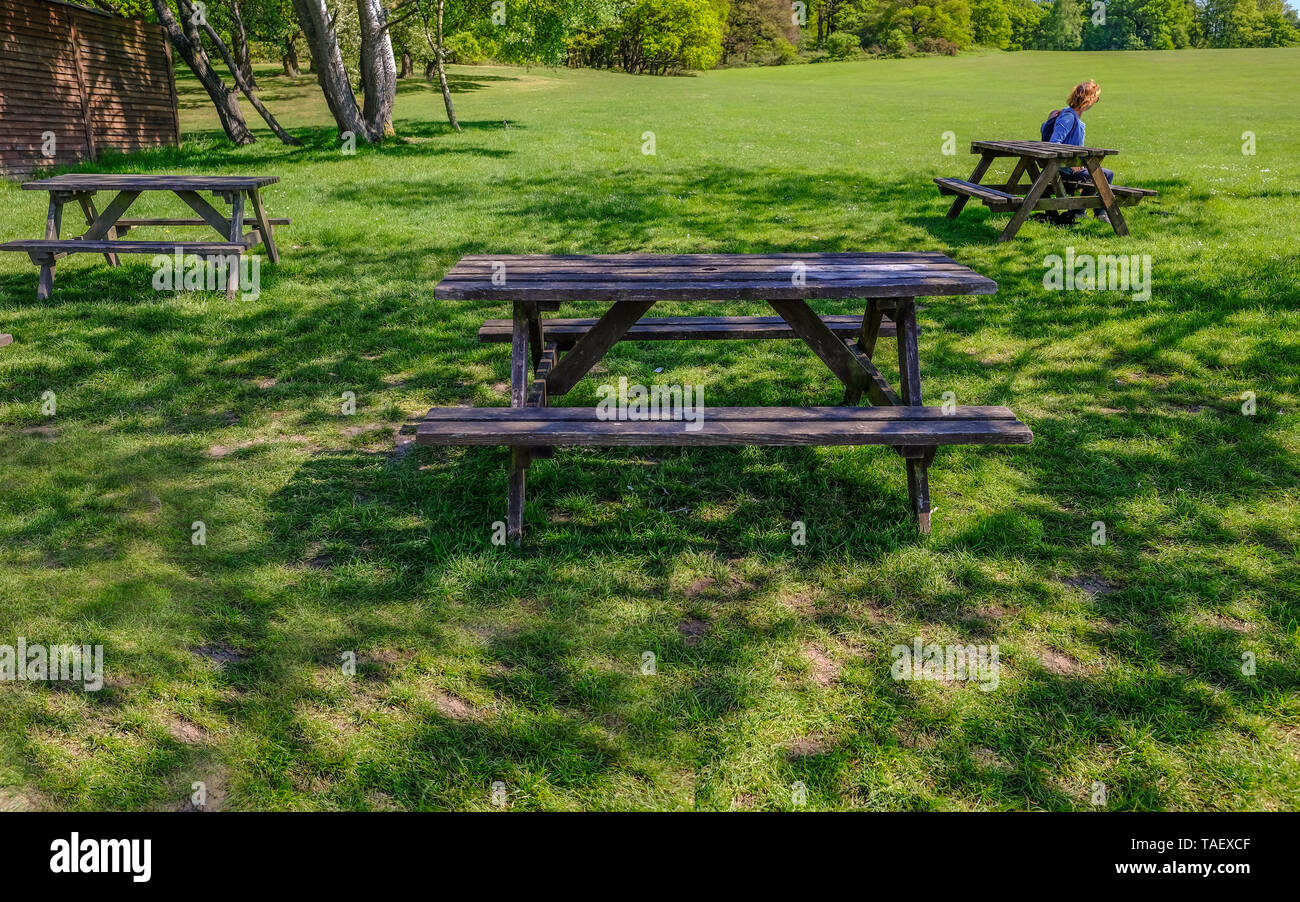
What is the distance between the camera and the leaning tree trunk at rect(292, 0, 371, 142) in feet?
49.1

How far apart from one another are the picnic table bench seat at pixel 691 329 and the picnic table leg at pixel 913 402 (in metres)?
0.70

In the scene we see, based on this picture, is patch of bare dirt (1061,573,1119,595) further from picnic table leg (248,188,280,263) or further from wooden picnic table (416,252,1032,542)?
picnic table leg (248,188,280,263)

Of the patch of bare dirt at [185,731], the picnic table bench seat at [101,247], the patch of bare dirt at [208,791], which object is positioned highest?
the picnic table bench seat at [101,247]

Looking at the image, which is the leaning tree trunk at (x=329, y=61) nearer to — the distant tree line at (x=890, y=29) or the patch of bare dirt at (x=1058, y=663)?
the patch of bare dirt at (x=1058, y=663)

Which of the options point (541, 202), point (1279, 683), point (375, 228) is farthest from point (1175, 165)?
point (1279, 683)

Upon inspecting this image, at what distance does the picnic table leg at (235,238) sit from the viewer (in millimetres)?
7266

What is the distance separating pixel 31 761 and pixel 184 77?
48.2m

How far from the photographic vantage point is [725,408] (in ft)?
12.7

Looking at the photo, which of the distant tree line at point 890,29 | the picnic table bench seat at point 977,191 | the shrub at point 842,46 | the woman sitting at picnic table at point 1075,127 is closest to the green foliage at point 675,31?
the distant tree line at point 890,29

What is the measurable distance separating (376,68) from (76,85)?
224 inches

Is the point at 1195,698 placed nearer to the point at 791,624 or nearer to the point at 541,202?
the point at 791,624

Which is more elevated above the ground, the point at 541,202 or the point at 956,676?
the point at 541,202

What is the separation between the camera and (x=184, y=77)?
41.6m

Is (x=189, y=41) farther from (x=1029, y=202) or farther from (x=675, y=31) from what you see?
(x=675, y=31)
